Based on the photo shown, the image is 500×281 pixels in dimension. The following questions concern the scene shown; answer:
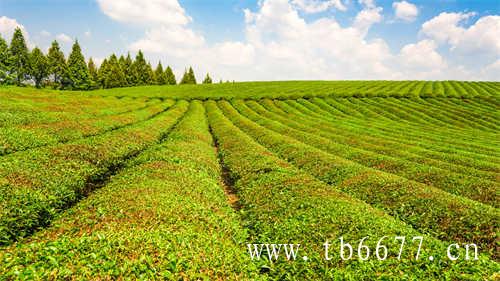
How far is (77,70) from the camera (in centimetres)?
11394

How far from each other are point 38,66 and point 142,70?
43517mm

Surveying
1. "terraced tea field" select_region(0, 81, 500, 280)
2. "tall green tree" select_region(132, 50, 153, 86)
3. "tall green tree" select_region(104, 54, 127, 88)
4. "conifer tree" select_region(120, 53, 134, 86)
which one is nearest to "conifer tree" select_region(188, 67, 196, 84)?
"tall green tree" select_region(132, 50, 153, 86)

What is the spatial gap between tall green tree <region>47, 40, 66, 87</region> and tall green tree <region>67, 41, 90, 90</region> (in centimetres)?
232

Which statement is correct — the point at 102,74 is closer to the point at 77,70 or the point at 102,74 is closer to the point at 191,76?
the point at 77,70

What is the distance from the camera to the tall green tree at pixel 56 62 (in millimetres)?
109588

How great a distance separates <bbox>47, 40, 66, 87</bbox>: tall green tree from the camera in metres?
110

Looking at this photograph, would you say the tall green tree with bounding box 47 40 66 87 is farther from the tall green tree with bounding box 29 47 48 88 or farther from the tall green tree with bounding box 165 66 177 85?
the tall green tree with bounding box 165 66 177 85

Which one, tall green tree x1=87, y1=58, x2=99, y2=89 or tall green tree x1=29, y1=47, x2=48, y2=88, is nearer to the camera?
tall green tree x1=29, y1=47, x2=48, y2=88

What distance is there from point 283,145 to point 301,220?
18254mm

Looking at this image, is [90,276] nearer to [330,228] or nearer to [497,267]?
[330,228]

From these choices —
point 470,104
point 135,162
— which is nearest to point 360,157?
point 135,162

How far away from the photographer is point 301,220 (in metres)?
14.6

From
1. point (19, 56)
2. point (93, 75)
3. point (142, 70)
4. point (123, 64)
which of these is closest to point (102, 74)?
point (93, 75)

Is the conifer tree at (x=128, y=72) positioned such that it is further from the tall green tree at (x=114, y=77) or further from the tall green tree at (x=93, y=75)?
the tall green tree at (x=93, y=75)
